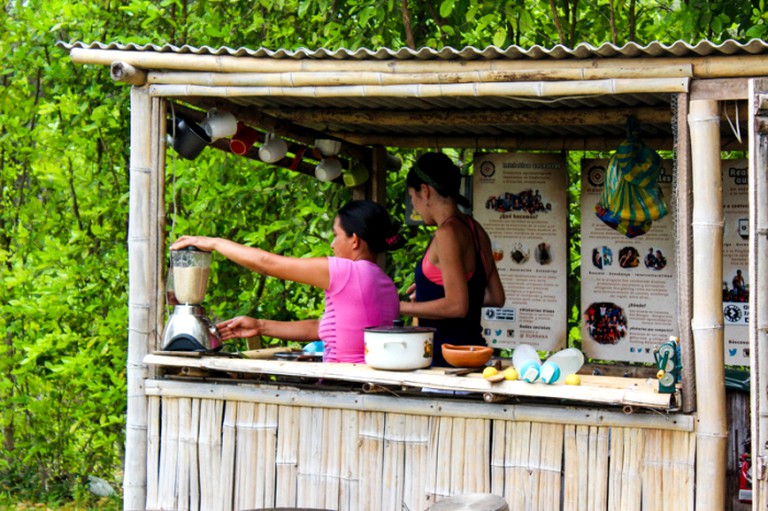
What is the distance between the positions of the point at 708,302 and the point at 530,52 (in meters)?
1.23

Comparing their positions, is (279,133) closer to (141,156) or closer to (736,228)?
(141,156)

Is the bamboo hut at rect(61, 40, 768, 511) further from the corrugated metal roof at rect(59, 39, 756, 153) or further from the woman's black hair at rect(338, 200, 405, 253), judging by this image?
the woman's black hair at rect(338, 200, 405, 253)

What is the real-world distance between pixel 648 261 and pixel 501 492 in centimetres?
249

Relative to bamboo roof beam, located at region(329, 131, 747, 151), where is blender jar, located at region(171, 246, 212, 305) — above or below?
below

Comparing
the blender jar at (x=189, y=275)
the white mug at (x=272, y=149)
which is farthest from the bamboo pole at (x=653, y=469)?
the white mug at (x=272, y=149)

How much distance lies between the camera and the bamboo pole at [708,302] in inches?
163

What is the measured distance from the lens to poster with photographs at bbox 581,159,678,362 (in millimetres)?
6477

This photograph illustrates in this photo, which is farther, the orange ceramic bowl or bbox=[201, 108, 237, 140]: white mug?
bbox=[201, 108, 237, 140]: white mug

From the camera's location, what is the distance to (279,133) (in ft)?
20.3

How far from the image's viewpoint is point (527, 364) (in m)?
4.41

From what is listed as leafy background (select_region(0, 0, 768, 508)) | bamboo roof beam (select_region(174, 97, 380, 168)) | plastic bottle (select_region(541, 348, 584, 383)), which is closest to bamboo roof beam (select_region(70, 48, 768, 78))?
bamboo roof beam (select_region(174, 97, 380, 168))

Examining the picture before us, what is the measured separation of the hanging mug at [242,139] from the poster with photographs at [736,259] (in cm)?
270

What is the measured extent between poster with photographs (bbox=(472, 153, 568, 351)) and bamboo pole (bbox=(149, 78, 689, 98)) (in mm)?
2306

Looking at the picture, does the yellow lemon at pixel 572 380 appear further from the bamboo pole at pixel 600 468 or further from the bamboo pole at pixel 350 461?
the bamboo pole at pixel 350 461
